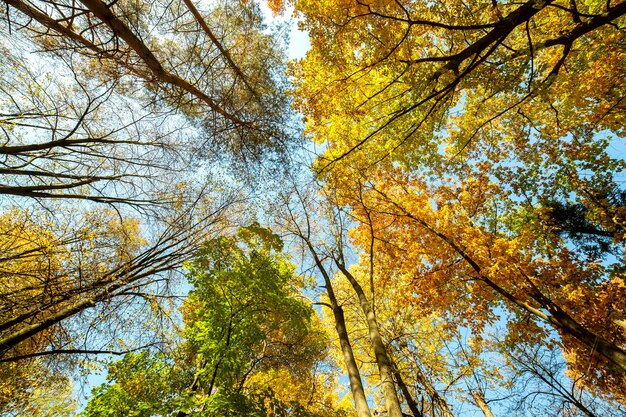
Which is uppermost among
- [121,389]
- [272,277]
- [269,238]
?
[269,238]

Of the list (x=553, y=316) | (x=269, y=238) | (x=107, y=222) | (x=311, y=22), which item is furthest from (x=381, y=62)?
(x=107, y=222)

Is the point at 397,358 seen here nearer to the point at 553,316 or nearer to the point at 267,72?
the point at 553,316

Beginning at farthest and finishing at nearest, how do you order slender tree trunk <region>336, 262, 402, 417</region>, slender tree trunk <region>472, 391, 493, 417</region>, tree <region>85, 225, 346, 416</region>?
slender tree trunk <region>472, 391, 493, 417</region> < tree <region>85, 225, 346, 416</region> < slender tree trunk <region>336, 262, 402, 417</region>

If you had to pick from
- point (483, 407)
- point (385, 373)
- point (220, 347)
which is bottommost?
point (483, 407)

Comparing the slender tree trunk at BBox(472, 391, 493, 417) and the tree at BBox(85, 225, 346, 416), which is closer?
the tree at BBox(85, 225, 346, 416)

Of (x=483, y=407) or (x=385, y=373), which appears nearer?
(x=385, y=373)

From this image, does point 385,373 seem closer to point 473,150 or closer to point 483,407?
point 483,407

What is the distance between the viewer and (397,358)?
274 inches

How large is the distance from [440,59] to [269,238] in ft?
16.1

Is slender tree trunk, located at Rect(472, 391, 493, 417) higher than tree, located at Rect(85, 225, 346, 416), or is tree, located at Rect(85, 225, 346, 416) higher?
tree, located at Rect(85, 225, 346, 416)

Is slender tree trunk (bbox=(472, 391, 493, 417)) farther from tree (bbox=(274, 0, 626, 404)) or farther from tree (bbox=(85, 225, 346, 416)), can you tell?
tree (bbox=(85, 225, 346, 416))

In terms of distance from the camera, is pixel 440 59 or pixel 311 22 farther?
pixel 311 22

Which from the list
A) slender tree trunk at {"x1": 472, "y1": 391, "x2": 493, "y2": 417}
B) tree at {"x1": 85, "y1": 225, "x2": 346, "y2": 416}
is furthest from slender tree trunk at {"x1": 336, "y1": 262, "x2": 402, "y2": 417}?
slender tree trunk at {"x1": 472, "y1": 391, "x2": 493, "y2": 417}

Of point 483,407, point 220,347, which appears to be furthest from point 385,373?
point 483,407
